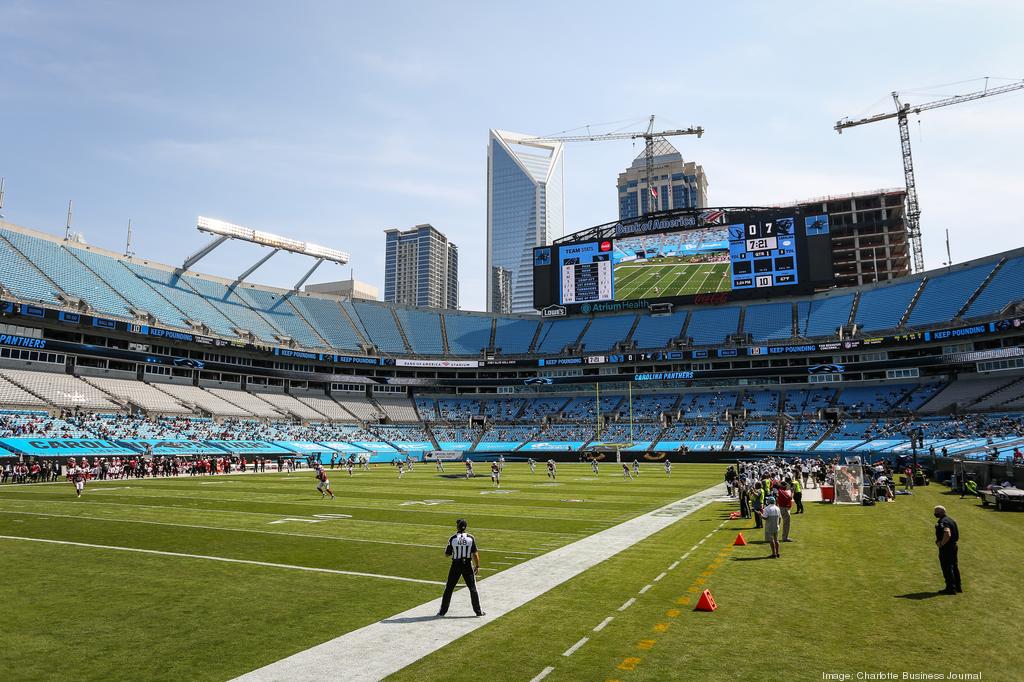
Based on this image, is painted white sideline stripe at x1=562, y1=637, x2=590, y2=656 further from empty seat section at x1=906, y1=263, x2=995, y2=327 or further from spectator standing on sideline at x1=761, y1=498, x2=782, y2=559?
empty seat section at x1=906, y1=263, x2=995, y2=327

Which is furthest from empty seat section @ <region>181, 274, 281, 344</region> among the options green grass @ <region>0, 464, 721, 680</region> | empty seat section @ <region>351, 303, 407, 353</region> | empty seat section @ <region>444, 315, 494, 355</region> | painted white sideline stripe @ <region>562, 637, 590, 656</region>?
painted white sideline stripe @ <region>562, 637, 590, 656</region>

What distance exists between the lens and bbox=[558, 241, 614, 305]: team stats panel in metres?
80.7

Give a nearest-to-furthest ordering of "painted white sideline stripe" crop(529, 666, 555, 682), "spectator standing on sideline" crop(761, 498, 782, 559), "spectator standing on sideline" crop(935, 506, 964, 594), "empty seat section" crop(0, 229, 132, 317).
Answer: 1. "painted white sideline stripe" crop(529, 666, 555, 682)
2. "spectator standing on sideline" crop(935, 506, 964, 594)
3. "spectator standing on sideline" crop(761, 498, 782, 559)
4. "empty seat section" crop(0, 229, 132, 317)

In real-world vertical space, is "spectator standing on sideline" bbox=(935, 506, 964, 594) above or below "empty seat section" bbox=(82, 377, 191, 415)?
below

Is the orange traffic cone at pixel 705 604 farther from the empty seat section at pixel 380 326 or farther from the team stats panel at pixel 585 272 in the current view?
the empty seat section at pixel 380 326

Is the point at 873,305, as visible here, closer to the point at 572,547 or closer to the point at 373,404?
the point at 373,404

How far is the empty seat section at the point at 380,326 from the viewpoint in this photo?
287 feet

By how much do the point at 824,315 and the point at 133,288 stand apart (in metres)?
78.9

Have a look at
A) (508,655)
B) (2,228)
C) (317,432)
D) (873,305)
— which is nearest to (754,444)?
(873,305)

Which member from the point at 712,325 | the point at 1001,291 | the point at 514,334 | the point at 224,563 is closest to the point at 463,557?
the point at 224,563

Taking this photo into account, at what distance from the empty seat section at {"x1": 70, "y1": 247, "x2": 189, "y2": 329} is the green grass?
124 feet

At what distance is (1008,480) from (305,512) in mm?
29948

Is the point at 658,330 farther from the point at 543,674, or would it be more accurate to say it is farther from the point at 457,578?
the point at 543,674

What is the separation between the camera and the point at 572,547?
17.2 meters
